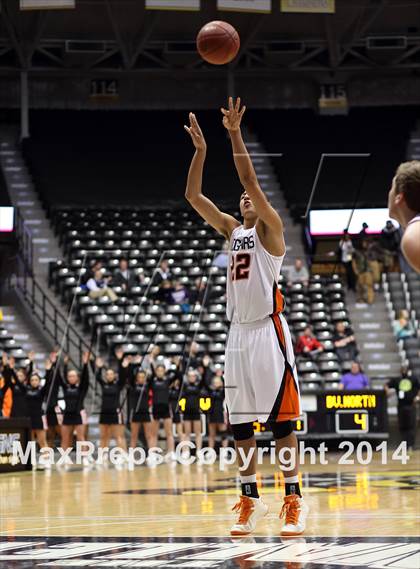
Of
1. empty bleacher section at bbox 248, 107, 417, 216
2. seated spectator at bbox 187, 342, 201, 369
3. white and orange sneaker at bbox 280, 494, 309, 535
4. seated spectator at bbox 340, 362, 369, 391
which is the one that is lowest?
white and orange sneaker at bbox 280, 494, 309, 535

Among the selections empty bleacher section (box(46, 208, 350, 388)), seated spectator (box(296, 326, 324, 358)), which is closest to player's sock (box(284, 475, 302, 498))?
empty bleacher section (box(46, 208, 350, 388))

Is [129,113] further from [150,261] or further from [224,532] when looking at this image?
[224,532]

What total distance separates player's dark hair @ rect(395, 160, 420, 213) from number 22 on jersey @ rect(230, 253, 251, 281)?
346 cm

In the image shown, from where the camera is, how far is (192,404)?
1917 centimetres

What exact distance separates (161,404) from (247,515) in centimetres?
1210

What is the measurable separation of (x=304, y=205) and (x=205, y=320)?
13.1 ft

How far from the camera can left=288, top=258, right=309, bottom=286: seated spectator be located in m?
18.2

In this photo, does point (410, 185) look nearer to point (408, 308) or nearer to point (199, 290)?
point (199, 290)

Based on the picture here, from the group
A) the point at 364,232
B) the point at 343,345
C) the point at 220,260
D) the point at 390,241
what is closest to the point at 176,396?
the point at 220,260

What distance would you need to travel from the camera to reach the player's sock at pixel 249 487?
7.09 meters

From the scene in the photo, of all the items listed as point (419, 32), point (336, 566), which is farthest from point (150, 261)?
point (336, 566)

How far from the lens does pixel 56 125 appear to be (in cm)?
2905

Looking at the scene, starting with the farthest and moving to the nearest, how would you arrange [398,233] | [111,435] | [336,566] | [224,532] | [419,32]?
[419,32] → [111,435] → [398,233] → [224,532] → [336,566]

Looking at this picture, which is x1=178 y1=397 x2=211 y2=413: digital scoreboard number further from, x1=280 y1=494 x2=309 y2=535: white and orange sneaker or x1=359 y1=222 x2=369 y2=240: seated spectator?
x1=280 y1=494 x2=309 y2=535: white and orange sneaker
